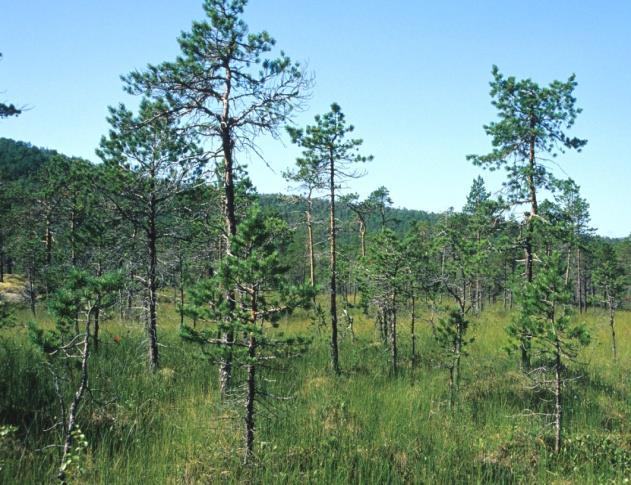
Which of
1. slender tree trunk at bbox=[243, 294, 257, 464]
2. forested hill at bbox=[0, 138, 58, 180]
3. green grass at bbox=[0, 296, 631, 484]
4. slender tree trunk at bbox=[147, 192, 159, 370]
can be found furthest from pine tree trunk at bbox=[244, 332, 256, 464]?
forested hill at bbox=[0, 138, 58, 180]

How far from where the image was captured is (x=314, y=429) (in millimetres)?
8875

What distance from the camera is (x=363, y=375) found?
15.0m

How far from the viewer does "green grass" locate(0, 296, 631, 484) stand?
7070 millimetres

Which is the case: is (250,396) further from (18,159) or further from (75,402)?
(18,159)

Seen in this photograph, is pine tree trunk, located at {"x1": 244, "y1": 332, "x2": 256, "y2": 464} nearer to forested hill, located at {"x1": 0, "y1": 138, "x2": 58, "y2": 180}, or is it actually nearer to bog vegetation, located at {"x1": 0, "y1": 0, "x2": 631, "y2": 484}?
bog vegetation, located at {"x1": 0, "y1": 0, "x2": 631, "y2": 484}

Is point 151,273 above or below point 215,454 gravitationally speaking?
above

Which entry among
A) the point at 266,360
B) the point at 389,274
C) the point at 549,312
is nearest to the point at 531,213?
the point at 389,274

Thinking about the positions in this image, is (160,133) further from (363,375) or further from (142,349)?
(363,375)

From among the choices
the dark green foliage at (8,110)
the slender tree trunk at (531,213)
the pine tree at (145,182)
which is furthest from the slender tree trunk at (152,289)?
the slender tree trunk at (531,213)

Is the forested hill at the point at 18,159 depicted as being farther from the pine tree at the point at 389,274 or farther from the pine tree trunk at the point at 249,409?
the pine tree trunk at the point at 249,409

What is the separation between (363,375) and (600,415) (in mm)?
7275

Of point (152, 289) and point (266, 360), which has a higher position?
point (152, 289)

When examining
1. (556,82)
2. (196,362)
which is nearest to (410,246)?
(556,82)

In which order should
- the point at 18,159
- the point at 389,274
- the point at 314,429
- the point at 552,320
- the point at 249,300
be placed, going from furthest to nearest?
1. the point at 18,159
2. the point at 389,274
3. the point at 552,320
4. the point at 314,429
5. the point at 249,300
